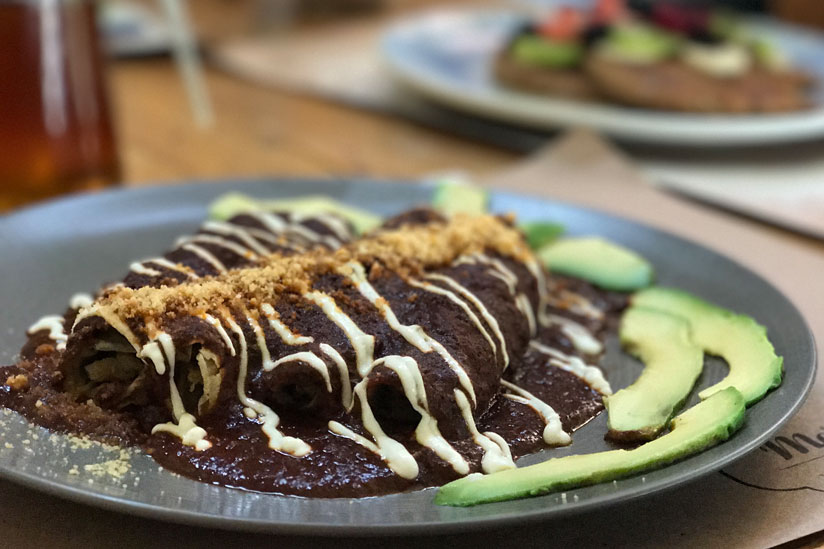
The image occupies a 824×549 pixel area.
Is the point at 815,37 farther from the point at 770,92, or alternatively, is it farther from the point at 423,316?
the point at 423,316

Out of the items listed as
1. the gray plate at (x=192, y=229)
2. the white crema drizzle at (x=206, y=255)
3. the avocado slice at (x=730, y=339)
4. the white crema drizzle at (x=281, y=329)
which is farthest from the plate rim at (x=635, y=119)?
the white crema drizzle at (x=281, y=329)

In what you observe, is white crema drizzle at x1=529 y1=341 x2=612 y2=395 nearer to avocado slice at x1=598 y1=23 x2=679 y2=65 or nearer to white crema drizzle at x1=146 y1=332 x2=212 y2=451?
white crema drizzle at x1=146 y1=332 x2=212 y2=451

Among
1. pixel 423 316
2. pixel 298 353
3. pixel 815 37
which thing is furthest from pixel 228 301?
pixel 815 37

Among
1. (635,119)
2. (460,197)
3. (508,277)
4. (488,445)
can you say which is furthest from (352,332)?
(635,119)

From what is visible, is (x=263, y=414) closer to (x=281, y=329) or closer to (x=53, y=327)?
(x=281, y=329)

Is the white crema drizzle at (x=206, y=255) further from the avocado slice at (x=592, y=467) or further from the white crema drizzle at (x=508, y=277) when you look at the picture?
the avocado slice at (x=592, y=467)

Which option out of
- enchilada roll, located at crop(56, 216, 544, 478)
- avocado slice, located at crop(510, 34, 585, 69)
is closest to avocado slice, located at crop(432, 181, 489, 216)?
enchilada roll, located at crop(56, 216, 544, 478)
